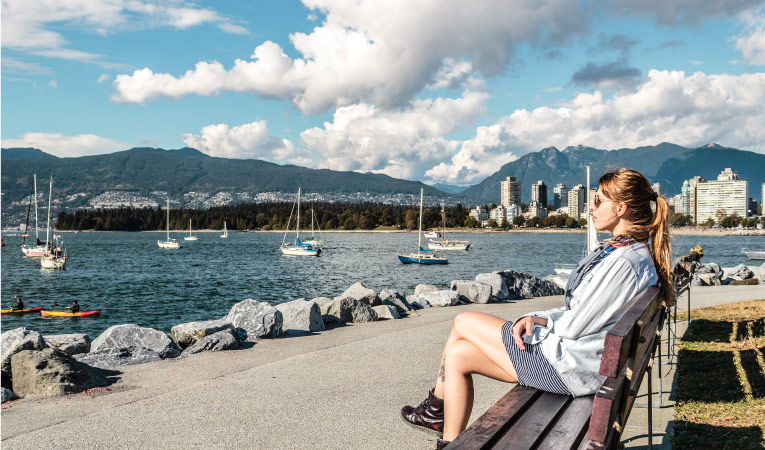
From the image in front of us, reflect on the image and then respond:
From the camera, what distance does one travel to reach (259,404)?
5609mm

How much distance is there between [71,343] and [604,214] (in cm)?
898

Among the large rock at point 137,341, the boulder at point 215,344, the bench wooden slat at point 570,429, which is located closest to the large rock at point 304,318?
the boulder at point 215,344

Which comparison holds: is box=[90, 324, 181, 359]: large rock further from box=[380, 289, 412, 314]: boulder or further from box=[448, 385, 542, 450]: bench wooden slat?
box=[448, 385, 542, 450]: bench wooden slat

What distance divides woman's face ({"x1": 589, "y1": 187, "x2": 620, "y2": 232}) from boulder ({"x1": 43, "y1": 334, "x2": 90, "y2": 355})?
8.79m

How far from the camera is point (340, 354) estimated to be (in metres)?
7.96

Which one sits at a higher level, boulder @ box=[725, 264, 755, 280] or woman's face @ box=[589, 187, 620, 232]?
woman's face @ box=[589, 187, 620, 232]

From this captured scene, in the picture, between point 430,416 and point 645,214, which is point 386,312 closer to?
point 430,416

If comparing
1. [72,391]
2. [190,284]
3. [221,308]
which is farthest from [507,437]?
[190,284]

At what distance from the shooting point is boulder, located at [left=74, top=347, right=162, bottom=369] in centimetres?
802

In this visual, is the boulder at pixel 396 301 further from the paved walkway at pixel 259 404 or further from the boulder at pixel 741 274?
the boulder at pixel 741 274

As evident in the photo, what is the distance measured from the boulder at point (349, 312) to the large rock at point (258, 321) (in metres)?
1.79

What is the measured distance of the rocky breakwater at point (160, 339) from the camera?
6531 mm

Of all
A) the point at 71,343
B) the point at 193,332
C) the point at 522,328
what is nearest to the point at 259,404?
the point at 522,328

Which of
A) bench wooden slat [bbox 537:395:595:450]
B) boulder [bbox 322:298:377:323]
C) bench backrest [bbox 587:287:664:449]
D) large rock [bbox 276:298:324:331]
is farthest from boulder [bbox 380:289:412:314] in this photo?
bench backrest [bbox 587:287:664:449]
